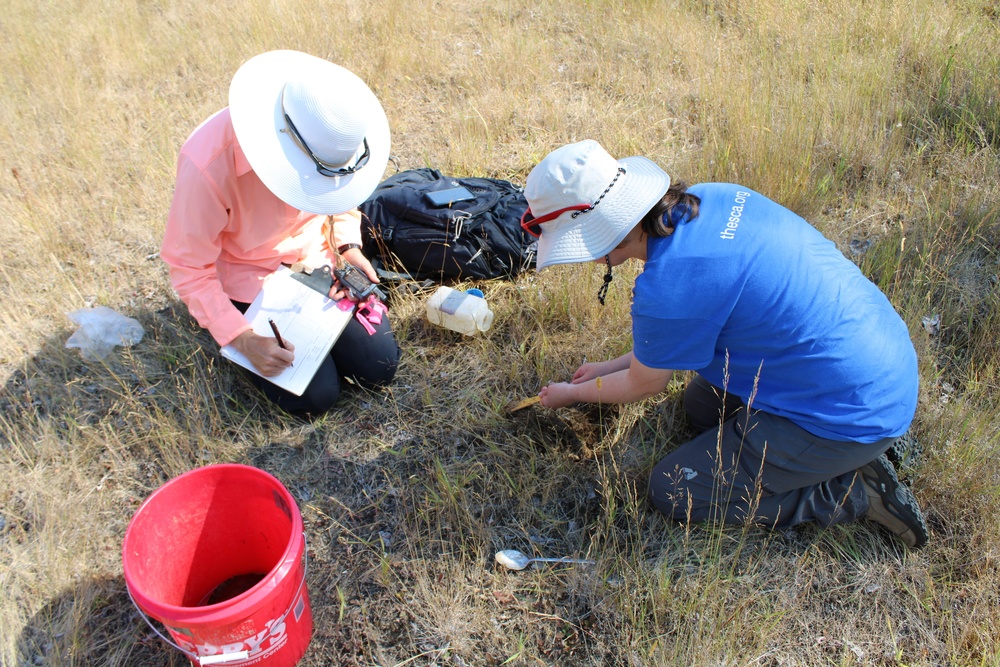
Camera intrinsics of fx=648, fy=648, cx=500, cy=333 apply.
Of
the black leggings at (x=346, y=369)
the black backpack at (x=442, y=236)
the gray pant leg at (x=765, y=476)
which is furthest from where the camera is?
the black backpack at (x=442, y=236)

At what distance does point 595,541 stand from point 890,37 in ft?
14.3

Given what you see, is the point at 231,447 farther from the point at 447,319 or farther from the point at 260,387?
the point at 447,319

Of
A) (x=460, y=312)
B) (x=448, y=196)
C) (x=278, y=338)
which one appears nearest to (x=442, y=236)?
(x=448, y=196)

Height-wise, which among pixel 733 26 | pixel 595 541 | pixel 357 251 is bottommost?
pixel 595 541

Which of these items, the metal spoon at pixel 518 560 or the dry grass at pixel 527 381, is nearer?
the dry grass at pixel 527 381

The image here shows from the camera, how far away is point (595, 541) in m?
2.30

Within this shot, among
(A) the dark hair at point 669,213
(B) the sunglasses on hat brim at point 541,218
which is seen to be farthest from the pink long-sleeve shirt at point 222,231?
(A) the dark hair at point 669,213

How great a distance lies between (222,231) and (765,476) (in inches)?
90.3

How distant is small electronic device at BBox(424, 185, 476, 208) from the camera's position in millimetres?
3435

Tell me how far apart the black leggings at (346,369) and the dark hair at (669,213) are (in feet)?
4.81

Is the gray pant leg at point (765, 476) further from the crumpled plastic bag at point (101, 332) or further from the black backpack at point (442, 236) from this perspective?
the crumpled plastic bag at point (101, 332)

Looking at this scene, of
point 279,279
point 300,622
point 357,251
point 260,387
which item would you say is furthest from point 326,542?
point 357,251

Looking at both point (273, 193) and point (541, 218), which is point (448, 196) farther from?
point (541, 218)

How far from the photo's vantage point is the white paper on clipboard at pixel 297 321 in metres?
2.67
